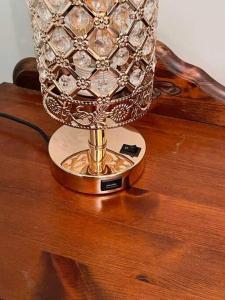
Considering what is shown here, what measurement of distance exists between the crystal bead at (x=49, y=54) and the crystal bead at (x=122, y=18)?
82mm

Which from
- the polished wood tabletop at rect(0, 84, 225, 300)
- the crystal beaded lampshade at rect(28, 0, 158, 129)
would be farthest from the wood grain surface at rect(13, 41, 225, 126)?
the crystal beaded lampshade at rect(28, 0, 158, 129)

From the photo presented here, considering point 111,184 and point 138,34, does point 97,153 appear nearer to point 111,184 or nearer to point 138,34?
point 111,184

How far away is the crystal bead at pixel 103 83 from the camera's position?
49cm

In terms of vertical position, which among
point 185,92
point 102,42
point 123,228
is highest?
point 102,42

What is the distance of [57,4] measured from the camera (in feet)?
1.50

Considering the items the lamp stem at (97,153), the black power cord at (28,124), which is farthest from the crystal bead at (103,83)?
the black power cord at (28,124)

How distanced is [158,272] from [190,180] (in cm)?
18

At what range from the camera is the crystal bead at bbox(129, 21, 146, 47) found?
48 cm

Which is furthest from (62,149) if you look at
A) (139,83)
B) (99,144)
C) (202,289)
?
(202,289)

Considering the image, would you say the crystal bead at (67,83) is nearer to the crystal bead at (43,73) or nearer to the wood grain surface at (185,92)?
the crystal bead at (43,73)

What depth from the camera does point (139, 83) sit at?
20.6 inches

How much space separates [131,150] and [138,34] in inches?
8.2

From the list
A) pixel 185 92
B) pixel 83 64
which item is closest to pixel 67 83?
pixel 83 64

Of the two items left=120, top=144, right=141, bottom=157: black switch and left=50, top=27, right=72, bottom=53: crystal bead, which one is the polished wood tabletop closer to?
left=120, top=144, right=141, bottom=157: black switch
